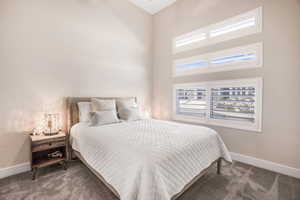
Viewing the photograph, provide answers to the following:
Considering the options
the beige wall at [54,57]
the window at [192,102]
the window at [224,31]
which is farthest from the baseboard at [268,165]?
the beige wall at [54,57]

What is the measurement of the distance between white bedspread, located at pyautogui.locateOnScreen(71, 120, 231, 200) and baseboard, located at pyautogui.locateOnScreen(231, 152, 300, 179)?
795 mm

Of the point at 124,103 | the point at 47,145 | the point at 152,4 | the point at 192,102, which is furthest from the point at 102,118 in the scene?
the point at 152,4

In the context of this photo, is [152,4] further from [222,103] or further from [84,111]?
[84,111]

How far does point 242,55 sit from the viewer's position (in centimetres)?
263

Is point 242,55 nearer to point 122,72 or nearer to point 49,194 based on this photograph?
point 122,72

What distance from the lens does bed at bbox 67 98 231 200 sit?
3.95 ft

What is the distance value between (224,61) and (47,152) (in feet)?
12.5

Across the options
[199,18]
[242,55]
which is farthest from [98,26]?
[242,55]

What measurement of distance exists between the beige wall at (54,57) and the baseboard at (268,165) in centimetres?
289

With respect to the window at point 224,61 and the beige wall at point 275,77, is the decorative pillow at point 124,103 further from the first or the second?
the beige wall at point 275,77

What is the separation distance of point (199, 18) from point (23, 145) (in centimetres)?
433

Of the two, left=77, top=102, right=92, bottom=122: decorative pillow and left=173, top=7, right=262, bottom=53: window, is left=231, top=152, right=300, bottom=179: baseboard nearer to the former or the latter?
left=173, top=7, right=262, bottom=53: window

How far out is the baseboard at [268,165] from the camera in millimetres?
2177

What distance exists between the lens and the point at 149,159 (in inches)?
49.8
